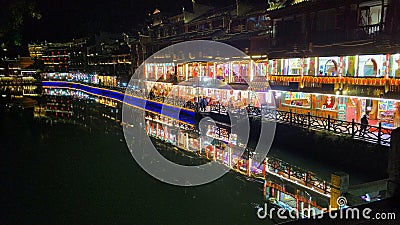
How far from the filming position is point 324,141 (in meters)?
15.6

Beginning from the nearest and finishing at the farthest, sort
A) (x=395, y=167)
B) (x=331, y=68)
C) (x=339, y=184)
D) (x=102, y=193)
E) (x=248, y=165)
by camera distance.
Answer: (x=395, y=167) → (x=339, y=184) → (x=102, y=193) → (x=248, y=165) → (x=331, y=68)

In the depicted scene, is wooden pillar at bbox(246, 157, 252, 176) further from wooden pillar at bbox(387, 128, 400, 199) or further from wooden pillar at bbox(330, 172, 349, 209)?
wooden pillar at bbox(387, 128, 400, 199)

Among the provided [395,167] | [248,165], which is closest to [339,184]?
[395,167]

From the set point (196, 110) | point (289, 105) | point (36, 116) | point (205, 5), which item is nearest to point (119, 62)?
point (205, 5)

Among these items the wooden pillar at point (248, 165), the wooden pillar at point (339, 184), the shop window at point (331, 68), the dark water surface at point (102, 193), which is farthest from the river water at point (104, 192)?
the shop window at point (331, 68)

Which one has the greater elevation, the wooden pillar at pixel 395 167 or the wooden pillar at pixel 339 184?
the wooden pillar at pixel 395 167

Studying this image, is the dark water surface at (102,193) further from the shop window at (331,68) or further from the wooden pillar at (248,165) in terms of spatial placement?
the shop window at (331,68)

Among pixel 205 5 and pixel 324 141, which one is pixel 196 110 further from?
pixel 205 5

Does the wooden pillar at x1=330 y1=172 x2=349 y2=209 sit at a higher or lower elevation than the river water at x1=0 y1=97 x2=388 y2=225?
higher

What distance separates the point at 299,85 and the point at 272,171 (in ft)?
25.1

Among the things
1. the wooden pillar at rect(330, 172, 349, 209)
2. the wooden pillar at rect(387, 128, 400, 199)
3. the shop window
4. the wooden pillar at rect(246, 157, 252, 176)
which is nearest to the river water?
the wooden pillar at rect(246, 157, 252, 176)

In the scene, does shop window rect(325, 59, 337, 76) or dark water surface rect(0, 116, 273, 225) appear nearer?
dark water surface rect(0, 116, 273, 225)

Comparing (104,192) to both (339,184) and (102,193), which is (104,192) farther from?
(339,184)

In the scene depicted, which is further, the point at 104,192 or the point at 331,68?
the point at 331,68
